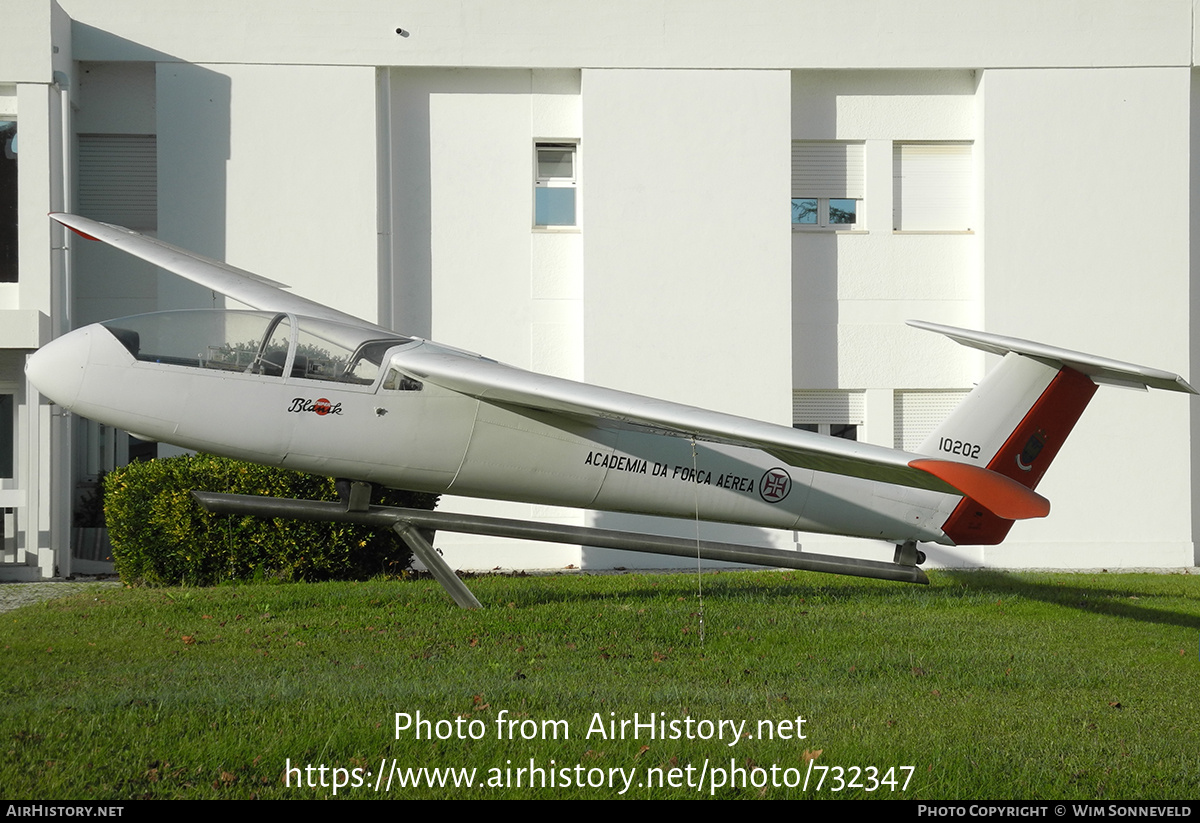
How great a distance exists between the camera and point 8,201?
1338cm

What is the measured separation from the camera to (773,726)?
559cm

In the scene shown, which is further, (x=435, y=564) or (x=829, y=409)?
(x=829, y=409)

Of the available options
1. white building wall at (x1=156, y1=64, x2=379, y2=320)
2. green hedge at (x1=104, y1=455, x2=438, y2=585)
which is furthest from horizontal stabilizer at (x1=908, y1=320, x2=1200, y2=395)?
white building wall at (x1=156, y1=64, x2=379, y2=320)

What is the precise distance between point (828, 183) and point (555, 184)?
4.05m

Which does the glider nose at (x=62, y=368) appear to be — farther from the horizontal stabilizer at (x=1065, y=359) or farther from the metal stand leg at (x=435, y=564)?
the horizontal stabilizer at (x=1065, y=359)

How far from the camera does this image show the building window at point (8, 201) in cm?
1330

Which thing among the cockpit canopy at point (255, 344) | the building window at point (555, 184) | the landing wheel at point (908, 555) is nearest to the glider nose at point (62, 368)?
the cockpit canopy at point (255, 344)

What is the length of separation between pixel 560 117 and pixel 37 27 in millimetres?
6882

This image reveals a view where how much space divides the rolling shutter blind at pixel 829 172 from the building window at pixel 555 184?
329cm

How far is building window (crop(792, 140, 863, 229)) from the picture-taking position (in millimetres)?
15375

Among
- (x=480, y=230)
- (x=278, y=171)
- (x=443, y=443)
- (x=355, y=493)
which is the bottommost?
(x=355, y=493)
